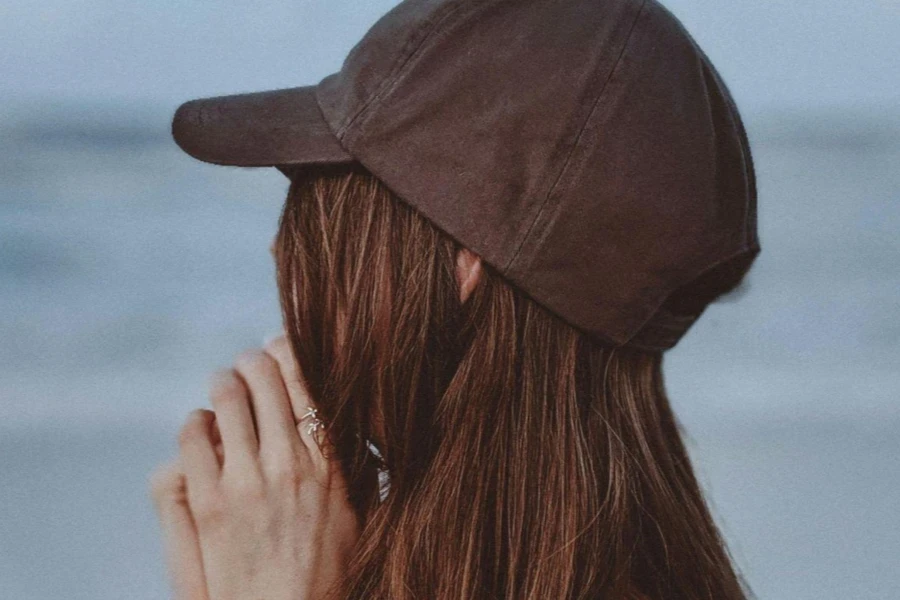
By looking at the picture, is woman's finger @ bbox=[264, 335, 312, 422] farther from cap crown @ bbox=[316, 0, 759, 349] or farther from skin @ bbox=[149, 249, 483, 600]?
cap crown @ bbox=[316, 0, 759, 349]

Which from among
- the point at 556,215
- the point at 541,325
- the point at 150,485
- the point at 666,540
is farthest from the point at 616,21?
the point at 150,485

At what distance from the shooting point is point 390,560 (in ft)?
3.96

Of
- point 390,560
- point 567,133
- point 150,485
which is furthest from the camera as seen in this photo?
point 150,485

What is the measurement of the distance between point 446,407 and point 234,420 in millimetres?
235

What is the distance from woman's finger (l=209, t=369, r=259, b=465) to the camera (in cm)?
125

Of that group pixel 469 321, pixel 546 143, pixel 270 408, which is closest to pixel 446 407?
pixel 469 321

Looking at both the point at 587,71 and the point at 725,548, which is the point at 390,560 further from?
the point at 587,71

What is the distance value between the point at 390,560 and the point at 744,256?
1.60ft

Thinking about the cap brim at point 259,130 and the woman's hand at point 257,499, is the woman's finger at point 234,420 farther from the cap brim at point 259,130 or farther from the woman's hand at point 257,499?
the cap brim at point 259,130

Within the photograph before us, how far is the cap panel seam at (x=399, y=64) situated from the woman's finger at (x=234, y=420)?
1.05 ft

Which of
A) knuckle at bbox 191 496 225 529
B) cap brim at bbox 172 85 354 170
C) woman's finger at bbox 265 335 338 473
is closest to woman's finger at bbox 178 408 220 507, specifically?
knuckle at bbox 191 496 225 529

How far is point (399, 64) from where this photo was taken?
3.71ft

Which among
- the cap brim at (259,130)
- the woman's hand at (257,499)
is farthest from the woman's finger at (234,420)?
the cap brim at (259,130)

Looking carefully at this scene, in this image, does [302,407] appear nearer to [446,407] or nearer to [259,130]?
[446,407]
